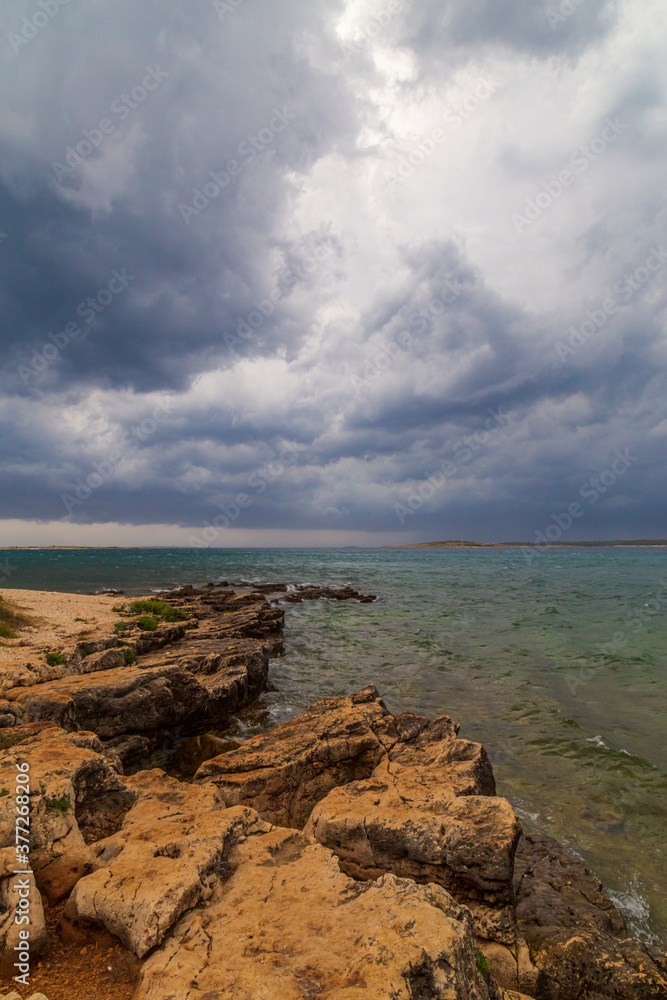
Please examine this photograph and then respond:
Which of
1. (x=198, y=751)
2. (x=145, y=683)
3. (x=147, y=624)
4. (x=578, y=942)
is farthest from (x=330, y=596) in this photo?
(x=578, y=942)

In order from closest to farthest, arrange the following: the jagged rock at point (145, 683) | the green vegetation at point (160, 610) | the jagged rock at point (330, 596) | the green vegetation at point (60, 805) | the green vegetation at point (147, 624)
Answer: the green vegetation at point (60, 805)
the jagged rock at point (145, 683)
the green vegetation at point (147, 624)
the green vegetation at point (160, 610)
the jagged rock at point (330, 596)

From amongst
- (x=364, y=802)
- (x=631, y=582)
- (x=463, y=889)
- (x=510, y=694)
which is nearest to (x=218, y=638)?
(x=510, y=694)

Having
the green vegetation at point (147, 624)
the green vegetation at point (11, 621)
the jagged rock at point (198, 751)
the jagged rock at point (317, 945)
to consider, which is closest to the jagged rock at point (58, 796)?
the jagged rock at point (317, 945)

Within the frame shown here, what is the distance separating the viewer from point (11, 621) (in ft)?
65.6

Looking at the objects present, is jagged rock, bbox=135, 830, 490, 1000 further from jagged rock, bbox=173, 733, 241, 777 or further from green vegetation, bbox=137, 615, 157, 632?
green vegetation, bbox=137, 615, 157, 632

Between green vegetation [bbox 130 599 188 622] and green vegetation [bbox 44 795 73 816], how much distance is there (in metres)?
19.4

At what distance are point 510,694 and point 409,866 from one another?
11.5 metres

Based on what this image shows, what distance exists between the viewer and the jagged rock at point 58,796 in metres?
5.13

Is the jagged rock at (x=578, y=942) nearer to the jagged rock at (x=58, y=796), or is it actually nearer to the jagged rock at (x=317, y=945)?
the jagged rock at (x=317, y=945)

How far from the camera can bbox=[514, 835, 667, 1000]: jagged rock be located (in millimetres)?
4762

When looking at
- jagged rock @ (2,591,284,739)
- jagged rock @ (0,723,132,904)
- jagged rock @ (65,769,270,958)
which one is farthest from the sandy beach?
jagged rock @ (65,769,270,958)

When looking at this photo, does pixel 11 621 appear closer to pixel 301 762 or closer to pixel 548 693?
pixel 301 762

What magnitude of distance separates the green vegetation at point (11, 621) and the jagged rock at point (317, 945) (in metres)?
16.8

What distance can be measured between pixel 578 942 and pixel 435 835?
1.85m
